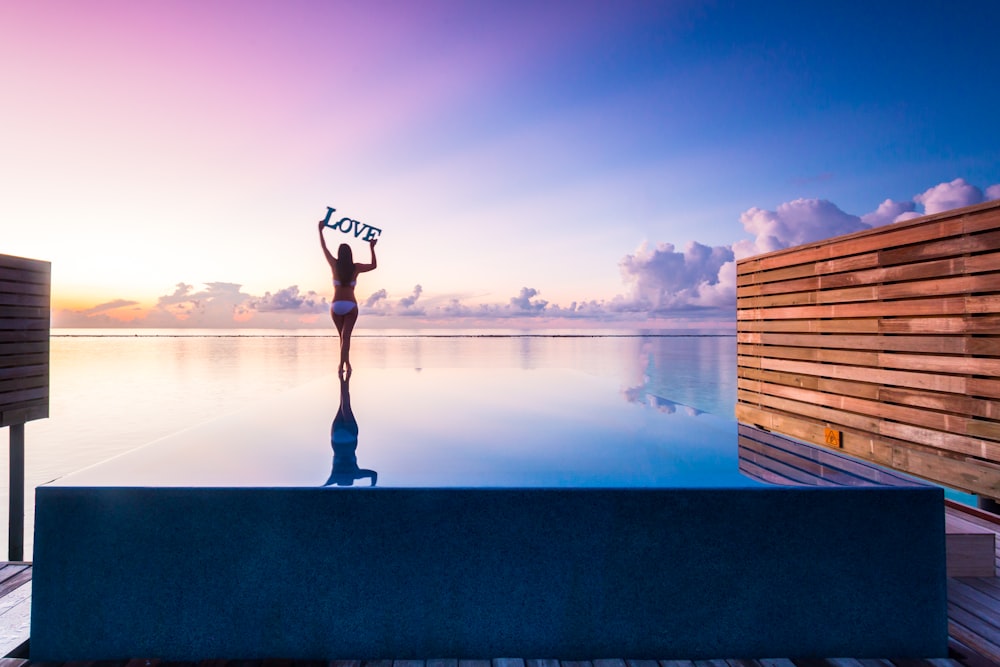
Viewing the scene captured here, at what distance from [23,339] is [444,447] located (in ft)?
26.2

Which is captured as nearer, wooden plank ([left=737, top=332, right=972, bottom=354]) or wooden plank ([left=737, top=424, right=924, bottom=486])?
wooden plank ([left=737, top=424, right=924, bottom=486])

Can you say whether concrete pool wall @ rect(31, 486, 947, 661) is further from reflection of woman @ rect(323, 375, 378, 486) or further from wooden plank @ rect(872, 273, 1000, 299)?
wooden plank @ rect(872, 273, 1000, 299)

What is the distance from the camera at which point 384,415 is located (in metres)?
5.45

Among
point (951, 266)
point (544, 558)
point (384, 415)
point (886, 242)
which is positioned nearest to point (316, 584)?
point (544, 558)

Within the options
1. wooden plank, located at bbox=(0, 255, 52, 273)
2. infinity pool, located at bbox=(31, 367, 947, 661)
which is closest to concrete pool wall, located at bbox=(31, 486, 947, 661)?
infinity pool, located at bbox=(31, 367, 947, 661)

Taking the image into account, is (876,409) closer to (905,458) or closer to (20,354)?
(905,458)

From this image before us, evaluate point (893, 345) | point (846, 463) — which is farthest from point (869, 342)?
point (846, 463)

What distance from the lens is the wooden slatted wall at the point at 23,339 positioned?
7359mm

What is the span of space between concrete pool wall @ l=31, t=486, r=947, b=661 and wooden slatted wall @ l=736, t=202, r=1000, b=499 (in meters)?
3.08

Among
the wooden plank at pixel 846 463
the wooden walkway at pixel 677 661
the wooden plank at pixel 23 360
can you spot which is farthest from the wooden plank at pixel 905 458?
the wooden plank at pixel 23 360

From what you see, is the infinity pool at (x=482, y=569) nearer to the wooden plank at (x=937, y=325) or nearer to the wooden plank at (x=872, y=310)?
the wooden plank at (x=937, y=325)

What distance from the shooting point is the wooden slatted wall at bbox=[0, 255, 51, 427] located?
736 centimetres

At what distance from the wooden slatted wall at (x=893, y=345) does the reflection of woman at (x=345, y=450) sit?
5.52 meters

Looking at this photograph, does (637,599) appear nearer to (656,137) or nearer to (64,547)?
(64,547)
